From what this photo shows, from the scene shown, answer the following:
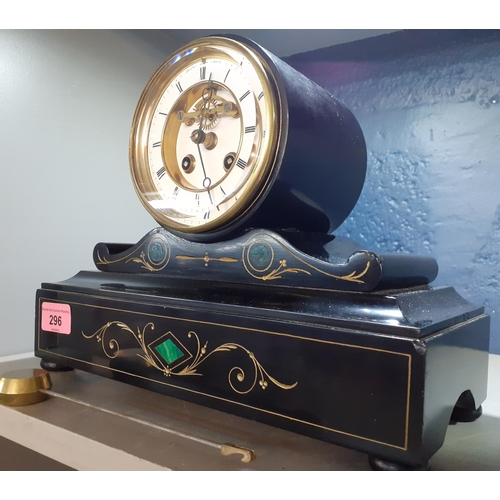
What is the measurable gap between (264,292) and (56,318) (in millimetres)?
418

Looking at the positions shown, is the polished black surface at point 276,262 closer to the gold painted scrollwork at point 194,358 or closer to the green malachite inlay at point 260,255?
the green malachite inlay at point 260,255

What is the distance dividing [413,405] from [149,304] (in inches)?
15.8

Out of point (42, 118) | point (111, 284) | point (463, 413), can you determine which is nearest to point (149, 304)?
point (111, 284)

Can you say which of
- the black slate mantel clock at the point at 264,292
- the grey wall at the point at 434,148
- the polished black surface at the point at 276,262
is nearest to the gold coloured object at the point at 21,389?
the black slate mantel clock at the point at 264,292

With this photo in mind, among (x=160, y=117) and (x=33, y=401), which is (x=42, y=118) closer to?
(x=160, y=117)

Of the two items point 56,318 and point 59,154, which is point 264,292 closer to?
point 56,318

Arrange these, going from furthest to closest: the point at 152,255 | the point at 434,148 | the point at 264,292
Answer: the point at 434,148 < the point at 152,255 < the point at 264,292

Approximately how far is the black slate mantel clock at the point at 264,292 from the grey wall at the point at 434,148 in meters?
0.34

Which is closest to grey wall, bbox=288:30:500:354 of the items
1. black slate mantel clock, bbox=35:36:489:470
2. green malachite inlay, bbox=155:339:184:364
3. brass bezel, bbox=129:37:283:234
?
black slate mantel clock, bbox=35:36:489:470

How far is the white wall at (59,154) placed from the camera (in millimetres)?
1021

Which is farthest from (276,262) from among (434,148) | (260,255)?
(434,148)

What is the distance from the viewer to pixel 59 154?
1.11m

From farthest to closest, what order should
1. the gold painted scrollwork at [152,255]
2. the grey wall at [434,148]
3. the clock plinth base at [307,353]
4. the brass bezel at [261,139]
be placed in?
the grey wall at [434,148] → the gold painted scrollwork at [152,255] → the brass bezel at [261,139] → the clock plinth base at [307,353]

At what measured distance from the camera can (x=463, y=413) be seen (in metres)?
0.71
